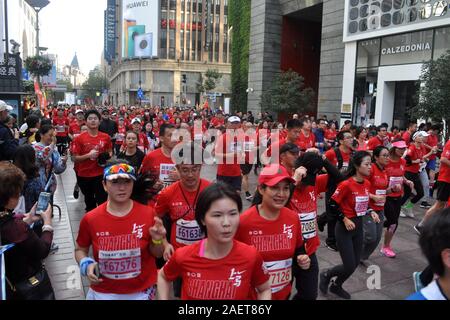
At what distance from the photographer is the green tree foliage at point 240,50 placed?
106ft

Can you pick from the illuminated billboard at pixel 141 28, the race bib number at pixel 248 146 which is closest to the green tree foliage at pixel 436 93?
the race bib number at pixel 248 146

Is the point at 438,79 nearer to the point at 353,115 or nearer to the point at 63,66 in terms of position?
the point at 353,115

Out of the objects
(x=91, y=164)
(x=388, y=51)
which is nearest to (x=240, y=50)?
(x=388, y=51)

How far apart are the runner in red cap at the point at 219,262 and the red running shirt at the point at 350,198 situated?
2442 millimetres

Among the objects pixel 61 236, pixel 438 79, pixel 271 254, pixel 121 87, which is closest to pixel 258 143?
pixel 61 236

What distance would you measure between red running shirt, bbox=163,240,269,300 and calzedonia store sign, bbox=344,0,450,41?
16.5 metres

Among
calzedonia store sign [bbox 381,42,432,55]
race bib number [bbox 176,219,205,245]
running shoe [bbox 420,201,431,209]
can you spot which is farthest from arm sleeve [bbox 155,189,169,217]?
calzedonia store sign [bbox 381,42,432,55]

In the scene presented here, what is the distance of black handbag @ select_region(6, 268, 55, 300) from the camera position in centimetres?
263

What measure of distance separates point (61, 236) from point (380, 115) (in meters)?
16.2

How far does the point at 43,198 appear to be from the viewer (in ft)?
10.0

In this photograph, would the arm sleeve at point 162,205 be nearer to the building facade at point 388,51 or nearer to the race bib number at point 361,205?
the race bib number at point 361,205

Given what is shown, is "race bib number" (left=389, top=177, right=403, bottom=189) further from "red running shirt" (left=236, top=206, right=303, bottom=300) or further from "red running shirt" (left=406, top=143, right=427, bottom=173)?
"red running shirt" (left=236, top=206, right=303, bottom=300)

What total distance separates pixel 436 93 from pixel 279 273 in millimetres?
10922

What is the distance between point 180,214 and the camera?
3.63 metres
